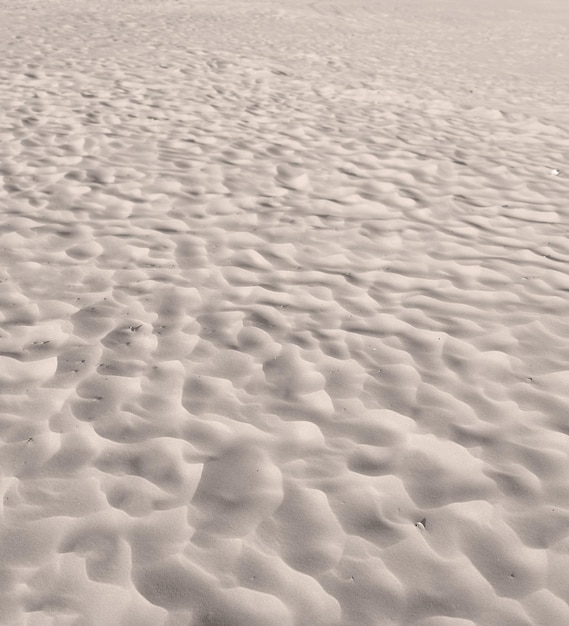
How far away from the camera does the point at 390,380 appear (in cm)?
322

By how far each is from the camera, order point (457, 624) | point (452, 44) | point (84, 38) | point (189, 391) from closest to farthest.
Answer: point (457, 624) < point (189, 391) < point (84, 38) < point (452, 44)

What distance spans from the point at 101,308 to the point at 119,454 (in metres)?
1.18

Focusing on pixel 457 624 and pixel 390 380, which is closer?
pixel 457 624

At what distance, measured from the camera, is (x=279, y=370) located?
10.7ft

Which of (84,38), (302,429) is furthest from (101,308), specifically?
(84,38)

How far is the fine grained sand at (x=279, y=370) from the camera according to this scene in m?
2.27

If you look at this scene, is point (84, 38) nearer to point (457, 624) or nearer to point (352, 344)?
point (352, 344)

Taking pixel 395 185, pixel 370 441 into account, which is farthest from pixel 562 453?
pixel 395 185

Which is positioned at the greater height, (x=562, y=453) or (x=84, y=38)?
(x=562, y=453)

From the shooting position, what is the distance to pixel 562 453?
280 cm

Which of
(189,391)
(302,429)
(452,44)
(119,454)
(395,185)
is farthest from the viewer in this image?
(452,44)

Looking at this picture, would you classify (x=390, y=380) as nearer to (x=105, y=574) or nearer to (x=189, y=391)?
(x=189, y=391)

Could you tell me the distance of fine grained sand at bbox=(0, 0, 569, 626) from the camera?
227 cm

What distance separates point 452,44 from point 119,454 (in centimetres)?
1196
